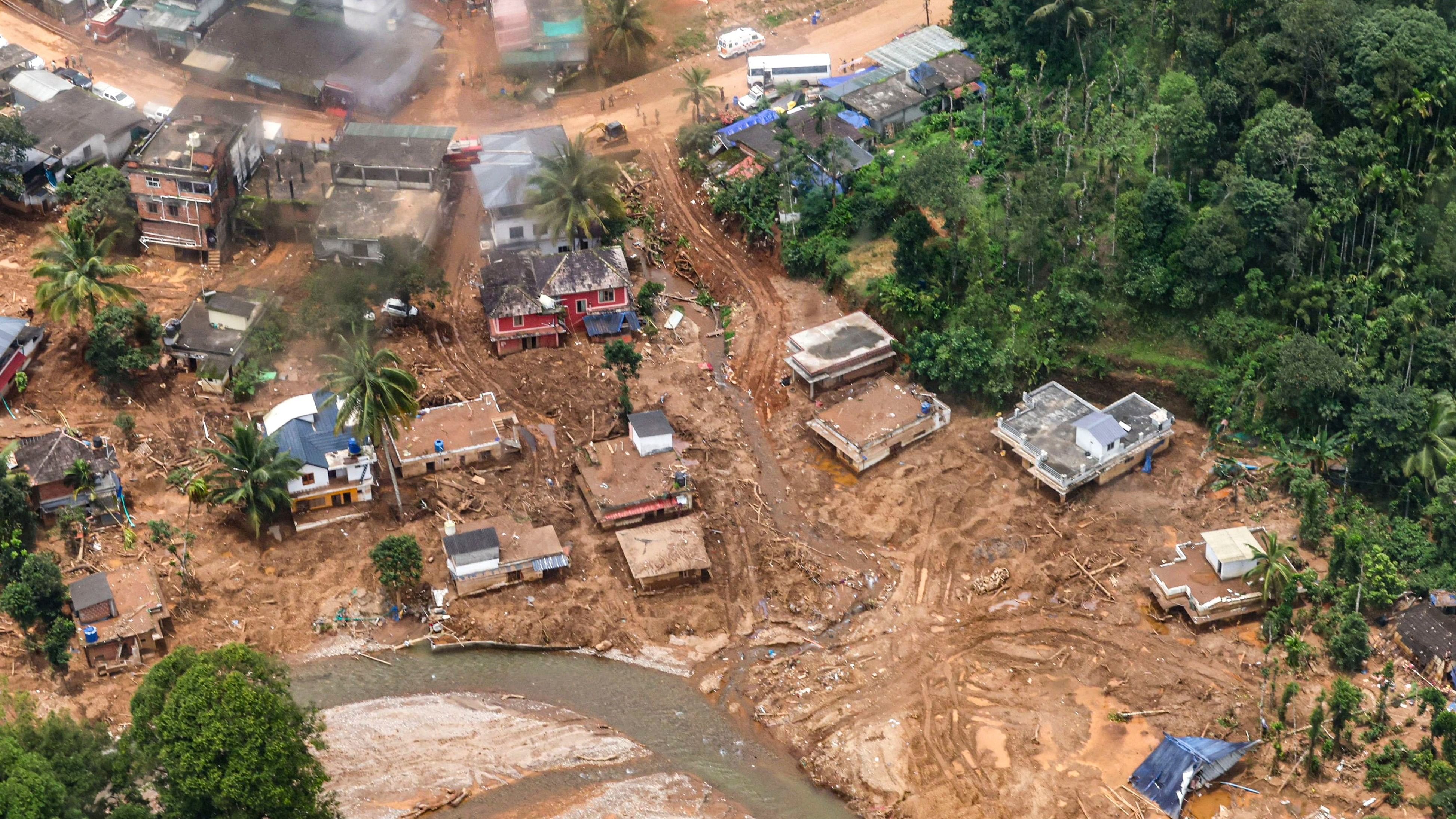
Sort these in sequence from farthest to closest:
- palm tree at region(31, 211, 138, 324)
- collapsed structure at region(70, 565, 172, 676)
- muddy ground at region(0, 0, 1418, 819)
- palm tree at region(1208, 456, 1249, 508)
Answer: palm tree at region(31, 211, 138, 324) → palm tree at region(1208, 456, 1249, 508) → collapsed structure at region(70, 565, 172, 676) → muddy ground at region(0, 0, 1418, 819)

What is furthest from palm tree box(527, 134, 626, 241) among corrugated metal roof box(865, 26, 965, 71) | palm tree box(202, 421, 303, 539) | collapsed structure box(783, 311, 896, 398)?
corrugated metal roof box(865, 26, 965, 71)

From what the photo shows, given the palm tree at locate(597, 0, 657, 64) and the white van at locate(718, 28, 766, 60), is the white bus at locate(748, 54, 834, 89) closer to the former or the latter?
the white van at locate(718, 28, 766, 60)

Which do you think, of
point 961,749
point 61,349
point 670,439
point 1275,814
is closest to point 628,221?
point 670,439

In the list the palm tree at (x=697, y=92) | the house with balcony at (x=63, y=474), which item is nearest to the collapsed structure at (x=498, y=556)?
the house with balcony at (x=63, y=474)

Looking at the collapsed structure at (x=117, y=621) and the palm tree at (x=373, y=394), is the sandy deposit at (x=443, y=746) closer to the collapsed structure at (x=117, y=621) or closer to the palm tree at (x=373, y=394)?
the collapsed structure at (x=117, y=621)

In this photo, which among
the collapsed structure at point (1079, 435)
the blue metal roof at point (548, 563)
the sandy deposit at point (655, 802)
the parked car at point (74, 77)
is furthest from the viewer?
the parked car at point (74, 77)
